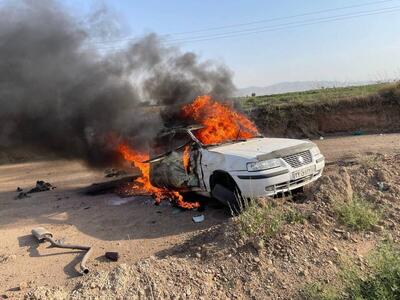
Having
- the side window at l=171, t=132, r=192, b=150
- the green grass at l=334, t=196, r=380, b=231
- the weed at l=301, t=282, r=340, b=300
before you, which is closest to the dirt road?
the side window at l=171, t=132, r=192, b=150

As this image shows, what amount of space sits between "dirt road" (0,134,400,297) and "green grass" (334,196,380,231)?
88.6 inches

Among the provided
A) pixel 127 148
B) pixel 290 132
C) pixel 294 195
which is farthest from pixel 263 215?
pixel 290 132

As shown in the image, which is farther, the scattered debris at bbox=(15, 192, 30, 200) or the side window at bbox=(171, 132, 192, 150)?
the scattered debris at bbox=(15, 192, 30, 200)

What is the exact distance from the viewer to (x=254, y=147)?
7.42 meters

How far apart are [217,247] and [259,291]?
1.04 m

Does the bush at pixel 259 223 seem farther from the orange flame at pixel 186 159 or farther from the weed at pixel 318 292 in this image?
the orange flame at pixel 186 159

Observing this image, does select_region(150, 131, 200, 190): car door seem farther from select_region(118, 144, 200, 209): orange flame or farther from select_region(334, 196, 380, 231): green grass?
select_region(334, 196, 380, 231): green grass

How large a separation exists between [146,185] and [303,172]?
3.92 metres

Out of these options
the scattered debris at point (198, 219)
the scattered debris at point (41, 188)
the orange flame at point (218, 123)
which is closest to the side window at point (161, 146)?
the orange flame at point (218, 123)

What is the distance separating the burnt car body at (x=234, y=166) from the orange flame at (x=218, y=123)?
0.22 m

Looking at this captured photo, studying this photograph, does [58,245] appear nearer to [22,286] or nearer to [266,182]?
[22,286]

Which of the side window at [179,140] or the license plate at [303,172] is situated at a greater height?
the side window at [179,140]

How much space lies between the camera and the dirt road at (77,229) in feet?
19.3

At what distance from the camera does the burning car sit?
22.2 ft
